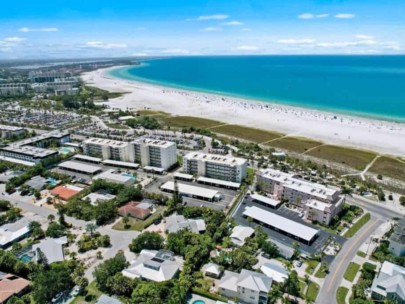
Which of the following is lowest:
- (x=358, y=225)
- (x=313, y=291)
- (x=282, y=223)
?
(x=313, y=291)

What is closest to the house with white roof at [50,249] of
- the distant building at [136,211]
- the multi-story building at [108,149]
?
the distant building at [136,211]

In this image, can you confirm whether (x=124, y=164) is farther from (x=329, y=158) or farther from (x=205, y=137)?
(x=329, y=158)

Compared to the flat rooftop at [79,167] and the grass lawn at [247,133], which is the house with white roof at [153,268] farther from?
the grass lawn at [247,133]

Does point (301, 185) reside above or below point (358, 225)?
above

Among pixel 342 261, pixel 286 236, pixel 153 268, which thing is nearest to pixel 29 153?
pixel 153 268

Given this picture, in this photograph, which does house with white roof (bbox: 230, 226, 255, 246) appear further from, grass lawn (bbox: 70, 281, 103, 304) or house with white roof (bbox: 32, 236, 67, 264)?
house with white roof (bbox: 32, 236, 67, 264)

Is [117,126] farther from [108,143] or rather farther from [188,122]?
[108,143]
